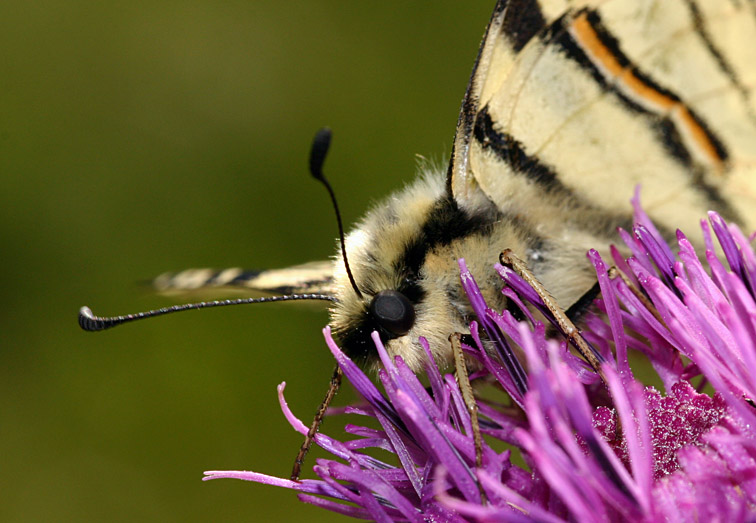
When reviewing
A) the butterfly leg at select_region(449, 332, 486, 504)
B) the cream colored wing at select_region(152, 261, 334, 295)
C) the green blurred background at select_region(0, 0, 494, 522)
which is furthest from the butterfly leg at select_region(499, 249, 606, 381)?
the green blurred background at select_region(0, 0, 494, 522)

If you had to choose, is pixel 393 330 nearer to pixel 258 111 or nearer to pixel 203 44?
pixel 258 111

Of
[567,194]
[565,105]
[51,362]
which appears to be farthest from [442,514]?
[51,362]

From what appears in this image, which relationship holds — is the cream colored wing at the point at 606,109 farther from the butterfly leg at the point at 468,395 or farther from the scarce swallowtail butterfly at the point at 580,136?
the butterfly leg at the point at 468,395

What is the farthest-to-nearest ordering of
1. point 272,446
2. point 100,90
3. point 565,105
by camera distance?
1. point 100,90
2. point 272,446
3. point 565,105

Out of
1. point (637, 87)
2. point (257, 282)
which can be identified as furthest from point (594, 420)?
point (257, 282)

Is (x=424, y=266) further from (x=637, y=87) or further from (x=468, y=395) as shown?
(x=637, y=87)

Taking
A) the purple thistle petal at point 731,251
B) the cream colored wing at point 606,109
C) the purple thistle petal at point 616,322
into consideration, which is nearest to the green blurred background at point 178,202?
the cream colored wing at point 606,109
